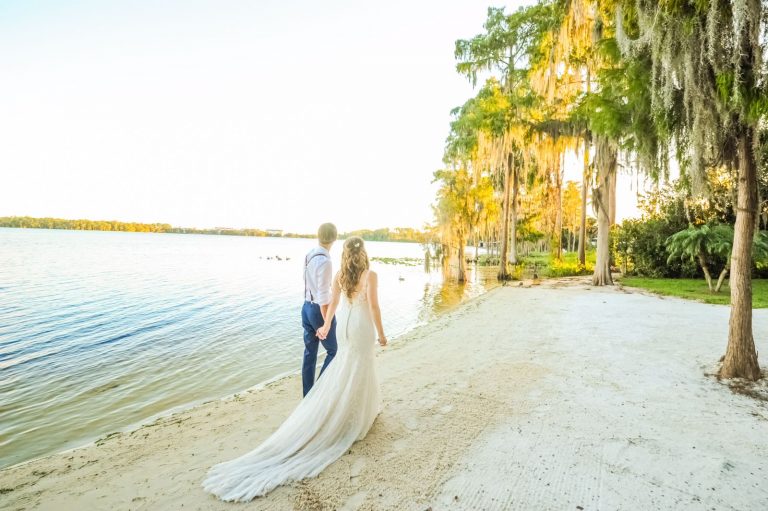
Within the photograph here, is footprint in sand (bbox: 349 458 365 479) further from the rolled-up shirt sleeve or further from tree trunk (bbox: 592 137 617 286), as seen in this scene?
tree trunk (bbox: 592 137 617 286)

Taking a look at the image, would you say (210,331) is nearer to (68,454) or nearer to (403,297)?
(68,454)

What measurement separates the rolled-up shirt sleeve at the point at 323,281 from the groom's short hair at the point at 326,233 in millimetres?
276

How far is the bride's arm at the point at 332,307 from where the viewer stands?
3.87 metres

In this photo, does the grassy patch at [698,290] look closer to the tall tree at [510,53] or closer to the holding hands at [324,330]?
the tall tree at [510,53]

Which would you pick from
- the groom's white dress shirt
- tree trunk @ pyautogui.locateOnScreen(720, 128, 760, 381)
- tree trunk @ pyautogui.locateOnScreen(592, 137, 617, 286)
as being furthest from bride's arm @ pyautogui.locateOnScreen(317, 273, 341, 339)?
tree trunk @ pyautogui.locateOnScreen(592, 137, 617, 286)

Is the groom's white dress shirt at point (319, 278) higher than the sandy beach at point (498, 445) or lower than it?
higher

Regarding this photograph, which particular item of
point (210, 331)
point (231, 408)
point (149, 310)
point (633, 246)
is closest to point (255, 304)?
point (149, 310)

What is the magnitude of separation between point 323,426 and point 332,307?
1211mm

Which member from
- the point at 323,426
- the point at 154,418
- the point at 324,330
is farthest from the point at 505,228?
the point at 323,426

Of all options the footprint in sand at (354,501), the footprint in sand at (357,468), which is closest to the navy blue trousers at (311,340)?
the footprint in sand at (357,468)

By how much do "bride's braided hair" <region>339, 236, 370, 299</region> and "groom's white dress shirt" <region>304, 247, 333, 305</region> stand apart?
0.60 m

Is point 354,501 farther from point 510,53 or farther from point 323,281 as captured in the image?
point 510,53

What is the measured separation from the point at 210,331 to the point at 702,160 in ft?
41.0

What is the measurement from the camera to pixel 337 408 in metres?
3.60
